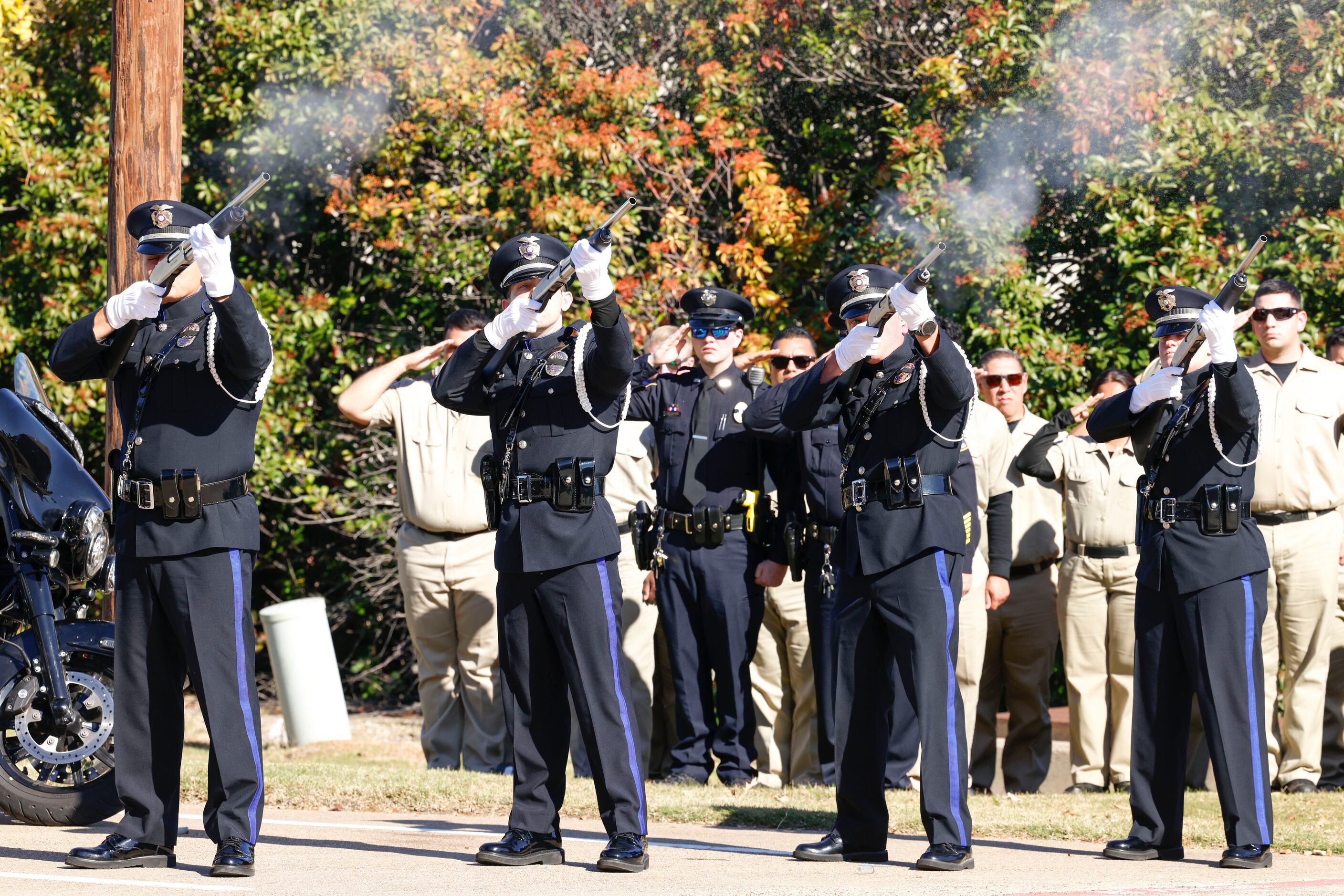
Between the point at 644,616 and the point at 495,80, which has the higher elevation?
the point at 495,80

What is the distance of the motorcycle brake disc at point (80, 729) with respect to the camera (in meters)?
6.20

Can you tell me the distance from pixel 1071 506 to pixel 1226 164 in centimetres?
306

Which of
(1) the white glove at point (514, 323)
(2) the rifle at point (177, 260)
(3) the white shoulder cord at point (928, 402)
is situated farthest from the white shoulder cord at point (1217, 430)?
(2) the rifle at point (177, 260)

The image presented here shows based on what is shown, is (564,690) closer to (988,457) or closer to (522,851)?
(522,851)

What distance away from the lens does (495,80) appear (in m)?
11.8

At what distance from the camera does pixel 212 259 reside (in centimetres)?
496

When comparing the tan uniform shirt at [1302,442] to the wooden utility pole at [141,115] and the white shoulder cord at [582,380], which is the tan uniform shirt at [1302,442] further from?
the wooden utility pole at [141,115]

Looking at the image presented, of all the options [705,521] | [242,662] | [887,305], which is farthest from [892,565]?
[705,521]

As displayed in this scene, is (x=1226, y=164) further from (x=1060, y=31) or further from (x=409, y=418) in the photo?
Answer: (x=409, y=418)

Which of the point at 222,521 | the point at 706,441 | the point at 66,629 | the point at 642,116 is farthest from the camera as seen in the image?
the point at 642,116

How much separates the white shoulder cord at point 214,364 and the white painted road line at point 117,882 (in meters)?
1.51

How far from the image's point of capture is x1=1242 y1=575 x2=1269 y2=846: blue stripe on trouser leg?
18.5 ft

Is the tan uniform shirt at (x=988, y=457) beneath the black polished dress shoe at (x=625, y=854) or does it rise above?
above

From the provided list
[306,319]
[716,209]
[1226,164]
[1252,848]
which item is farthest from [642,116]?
[1252,848]
